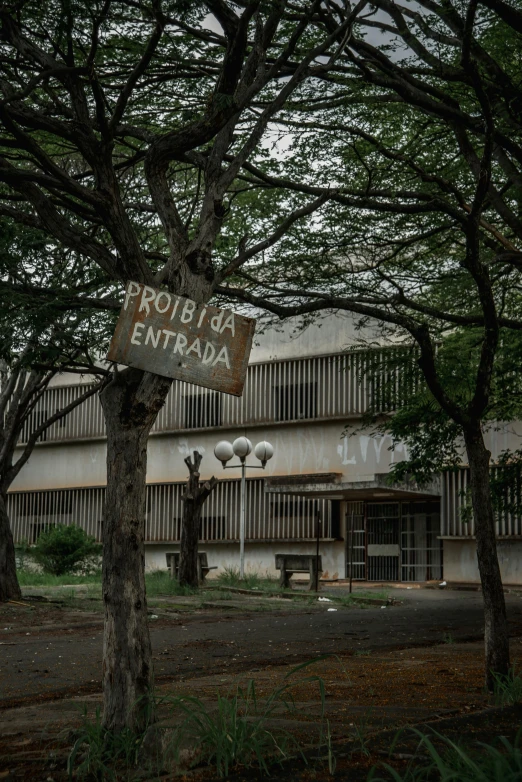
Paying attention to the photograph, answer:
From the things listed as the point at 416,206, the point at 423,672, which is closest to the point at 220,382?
the point at 423,672

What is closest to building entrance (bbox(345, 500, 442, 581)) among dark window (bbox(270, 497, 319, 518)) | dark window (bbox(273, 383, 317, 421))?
dark window (bbox(270, 497, 319, 518))

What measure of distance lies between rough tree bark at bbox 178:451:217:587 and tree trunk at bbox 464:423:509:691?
13449 millimetres

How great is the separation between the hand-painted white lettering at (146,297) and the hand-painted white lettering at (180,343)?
0.75 ft

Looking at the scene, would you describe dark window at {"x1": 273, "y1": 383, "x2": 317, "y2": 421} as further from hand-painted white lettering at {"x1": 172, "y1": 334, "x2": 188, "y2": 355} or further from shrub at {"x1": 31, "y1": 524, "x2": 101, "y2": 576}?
hand-painted white lettering at {"x1": 172, "y1": 334, "x2": 188, "y2": 355}

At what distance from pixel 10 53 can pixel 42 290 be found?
2.44m

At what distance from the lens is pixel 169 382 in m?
5.70

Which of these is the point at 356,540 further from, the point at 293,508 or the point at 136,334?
the point at 136,334

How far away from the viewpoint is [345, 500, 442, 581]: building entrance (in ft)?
98.5

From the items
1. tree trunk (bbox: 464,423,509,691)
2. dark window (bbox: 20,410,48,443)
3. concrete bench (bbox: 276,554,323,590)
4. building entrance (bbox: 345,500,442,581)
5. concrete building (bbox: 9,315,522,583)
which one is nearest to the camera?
Answer: tree trunk (bbox: 464,423,509,691)

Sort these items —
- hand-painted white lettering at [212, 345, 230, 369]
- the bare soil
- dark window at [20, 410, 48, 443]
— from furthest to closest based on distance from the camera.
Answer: dark window at [20, 410, 48, 443], hand-painted white lettering at [212, 345, 230, 369], the bare soil

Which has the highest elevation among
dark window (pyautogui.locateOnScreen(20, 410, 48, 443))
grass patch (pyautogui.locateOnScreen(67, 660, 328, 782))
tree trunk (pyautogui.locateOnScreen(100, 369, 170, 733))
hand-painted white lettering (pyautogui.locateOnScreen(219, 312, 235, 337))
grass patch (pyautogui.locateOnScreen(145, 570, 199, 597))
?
dark window (pyautogui.locateOnScreen(20, 410, 48, 443))

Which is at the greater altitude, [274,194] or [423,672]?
[274,194]

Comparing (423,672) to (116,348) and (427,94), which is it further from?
(427,94)

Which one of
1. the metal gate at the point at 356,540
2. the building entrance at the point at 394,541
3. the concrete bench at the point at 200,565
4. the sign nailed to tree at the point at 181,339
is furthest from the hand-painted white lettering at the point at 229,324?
the metal gate at the point at 356,540
